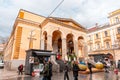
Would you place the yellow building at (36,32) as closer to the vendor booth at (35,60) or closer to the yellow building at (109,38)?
the vendor booth at (35,60)

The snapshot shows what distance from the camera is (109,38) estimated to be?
38.0m

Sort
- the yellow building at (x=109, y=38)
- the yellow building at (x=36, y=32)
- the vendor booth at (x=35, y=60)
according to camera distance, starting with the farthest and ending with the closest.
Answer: the yellow building at (x=109, y=38) → the yellow building at (x=36, y=32) → the vendor booth at (x=35, y=60)

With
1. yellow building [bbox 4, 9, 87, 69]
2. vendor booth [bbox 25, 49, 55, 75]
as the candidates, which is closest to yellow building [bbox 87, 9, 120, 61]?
yellow building [bbox 4, 9, 87, 69]

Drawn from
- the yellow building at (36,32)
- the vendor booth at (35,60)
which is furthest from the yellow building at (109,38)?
the vendor booth at (35,60)

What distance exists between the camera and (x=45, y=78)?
6.72m

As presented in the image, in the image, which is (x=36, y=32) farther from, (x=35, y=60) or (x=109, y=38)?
(x=109, y=38)

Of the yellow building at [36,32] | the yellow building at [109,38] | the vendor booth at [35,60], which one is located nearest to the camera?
the vendor booth at [35,60]

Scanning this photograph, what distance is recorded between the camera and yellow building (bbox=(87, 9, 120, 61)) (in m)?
34.8

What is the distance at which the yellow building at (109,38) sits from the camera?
34838 millimetres

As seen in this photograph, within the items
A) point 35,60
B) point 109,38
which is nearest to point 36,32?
point 35,60

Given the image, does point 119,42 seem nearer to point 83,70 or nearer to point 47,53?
point 83,70

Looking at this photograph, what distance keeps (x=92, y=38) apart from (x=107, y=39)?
720cm

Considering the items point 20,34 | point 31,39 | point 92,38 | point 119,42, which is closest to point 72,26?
point 31,39

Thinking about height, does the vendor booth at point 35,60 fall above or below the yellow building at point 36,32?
below
